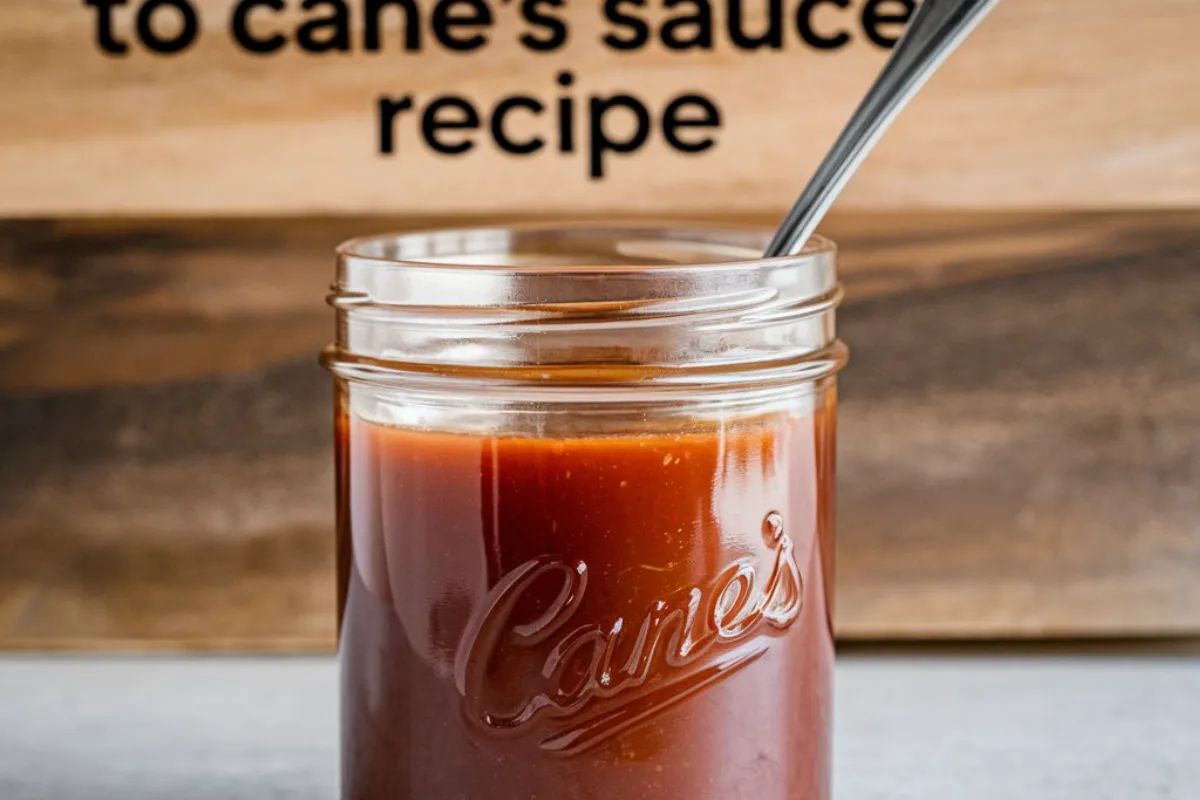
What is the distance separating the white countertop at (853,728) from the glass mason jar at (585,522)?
0.66 feet

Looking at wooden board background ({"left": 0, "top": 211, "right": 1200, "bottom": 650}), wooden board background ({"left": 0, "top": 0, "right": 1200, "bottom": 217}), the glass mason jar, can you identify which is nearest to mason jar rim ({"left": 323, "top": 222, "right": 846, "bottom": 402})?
the glass mason jar

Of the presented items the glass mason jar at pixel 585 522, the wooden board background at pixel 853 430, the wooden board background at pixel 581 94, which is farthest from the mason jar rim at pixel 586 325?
the wooden board background at pixel 853 430

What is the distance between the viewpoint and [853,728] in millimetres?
905

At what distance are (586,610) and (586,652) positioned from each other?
0.02 metres

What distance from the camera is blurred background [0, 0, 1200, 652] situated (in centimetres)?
92

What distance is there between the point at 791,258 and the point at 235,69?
1.54 feet

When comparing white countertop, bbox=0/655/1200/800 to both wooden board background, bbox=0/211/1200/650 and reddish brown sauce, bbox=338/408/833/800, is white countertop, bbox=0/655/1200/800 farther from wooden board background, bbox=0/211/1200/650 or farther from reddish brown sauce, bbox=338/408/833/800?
reddish brown sauce, bbox=338/408/833/800

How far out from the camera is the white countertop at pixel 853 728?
81 centimetres

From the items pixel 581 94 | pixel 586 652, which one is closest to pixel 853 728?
pixel 586 652

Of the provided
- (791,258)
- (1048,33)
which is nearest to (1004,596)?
(1048,33)

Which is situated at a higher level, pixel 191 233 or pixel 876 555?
pixel 191 233

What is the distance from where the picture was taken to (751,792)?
2.12 feet

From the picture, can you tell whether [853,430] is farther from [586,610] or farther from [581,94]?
[586,610]

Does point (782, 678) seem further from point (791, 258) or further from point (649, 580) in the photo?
point (791, 258)
